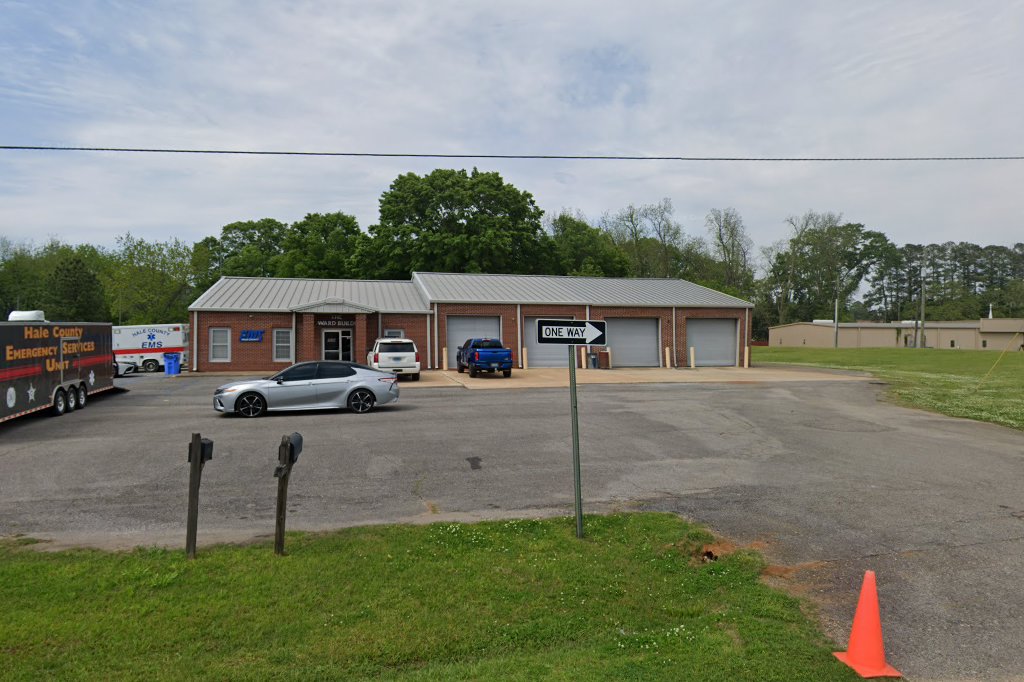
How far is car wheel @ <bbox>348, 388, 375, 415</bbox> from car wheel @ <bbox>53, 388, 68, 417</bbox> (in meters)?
7.33

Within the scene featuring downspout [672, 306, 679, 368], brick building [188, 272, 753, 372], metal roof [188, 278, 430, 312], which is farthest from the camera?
downspout [672, 306, 679, 368]

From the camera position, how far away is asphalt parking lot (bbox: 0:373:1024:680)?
19.6 feet

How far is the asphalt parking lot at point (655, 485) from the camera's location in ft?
19.6

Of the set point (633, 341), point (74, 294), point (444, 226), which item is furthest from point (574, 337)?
point (74, 294)

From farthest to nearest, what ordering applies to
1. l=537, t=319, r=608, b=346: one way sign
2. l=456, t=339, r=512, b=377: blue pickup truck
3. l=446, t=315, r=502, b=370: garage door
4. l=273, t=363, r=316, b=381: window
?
l=446, t=315, r=502, b=370: garage door
l=456, t=339, r=512, b=377: blue pickup truck
l=273, t=363, r=316, b=381: window
l=537, t=319, r=608, b=346: one way sign

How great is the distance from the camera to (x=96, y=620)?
4.88 meters

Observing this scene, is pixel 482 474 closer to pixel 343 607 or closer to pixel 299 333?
pixel 343 607

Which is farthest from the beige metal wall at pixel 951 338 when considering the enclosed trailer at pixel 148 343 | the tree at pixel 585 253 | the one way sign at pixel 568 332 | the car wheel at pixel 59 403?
the one way sign at pixel 568 332

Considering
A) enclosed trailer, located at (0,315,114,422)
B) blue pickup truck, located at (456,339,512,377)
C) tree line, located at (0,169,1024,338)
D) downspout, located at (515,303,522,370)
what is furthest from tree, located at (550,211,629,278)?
enclosed trailer, located at (0,315,114,422)

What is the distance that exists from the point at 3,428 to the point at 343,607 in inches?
553

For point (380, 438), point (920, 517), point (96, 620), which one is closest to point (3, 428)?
point (380, 438)

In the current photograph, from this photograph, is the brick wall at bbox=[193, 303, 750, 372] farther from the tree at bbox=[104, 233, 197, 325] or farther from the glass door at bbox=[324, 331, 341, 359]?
the tree at bbox=[104, 233, 197, 325]

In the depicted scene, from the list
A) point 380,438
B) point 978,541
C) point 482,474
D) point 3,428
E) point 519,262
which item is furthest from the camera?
point 519,262

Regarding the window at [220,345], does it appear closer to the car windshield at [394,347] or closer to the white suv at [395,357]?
the white suv at [395,357]
